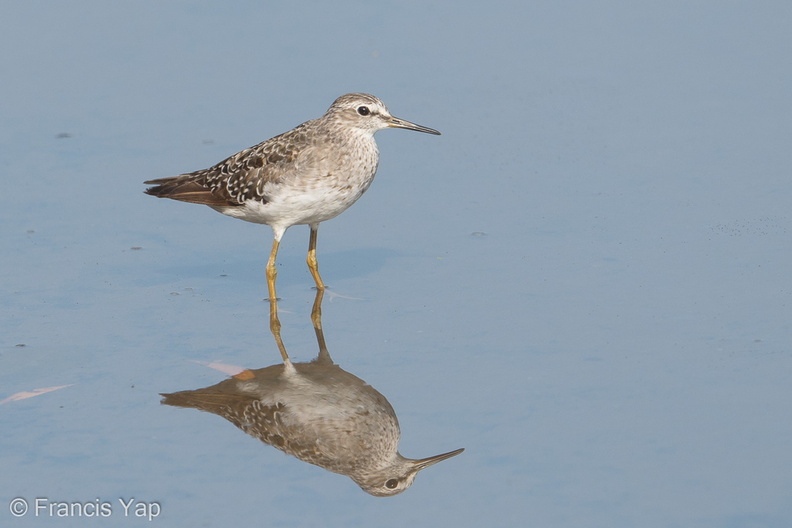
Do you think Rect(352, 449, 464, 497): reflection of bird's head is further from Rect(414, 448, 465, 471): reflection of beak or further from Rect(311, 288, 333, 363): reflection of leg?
Rect(311, 288, 333, 363): reflection of leg

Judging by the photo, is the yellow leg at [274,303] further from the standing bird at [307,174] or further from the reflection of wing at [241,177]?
the reflection of wing at [241,177]

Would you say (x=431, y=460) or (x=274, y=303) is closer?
(x=431, y=460)

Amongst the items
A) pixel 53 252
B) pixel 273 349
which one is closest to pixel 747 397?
pixel 273 349

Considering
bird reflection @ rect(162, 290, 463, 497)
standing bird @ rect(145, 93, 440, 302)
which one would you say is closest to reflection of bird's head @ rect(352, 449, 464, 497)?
bird reflection @ rect(162, 290, 463, 497)

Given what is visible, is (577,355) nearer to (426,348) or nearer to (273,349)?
(426,348)

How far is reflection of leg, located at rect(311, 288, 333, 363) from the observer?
9.24 metres

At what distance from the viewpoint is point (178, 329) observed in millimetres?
9570

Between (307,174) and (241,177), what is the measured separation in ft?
2.43

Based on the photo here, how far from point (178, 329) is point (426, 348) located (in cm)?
195

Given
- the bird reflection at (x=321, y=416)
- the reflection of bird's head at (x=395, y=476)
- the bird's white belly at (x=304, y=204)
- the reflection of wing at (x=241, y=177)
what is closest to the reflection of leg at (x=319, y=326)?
the bird reflection at (x=321, y=416)

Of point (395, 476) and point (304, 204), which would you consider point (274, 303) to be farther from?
point (395, 476)

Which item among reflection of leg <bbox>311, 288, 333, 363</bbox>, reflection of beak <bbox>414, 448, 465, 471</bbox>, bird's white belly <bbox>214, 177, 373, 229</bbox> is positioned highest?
bird's white belly <bbox>214, 177, 373, 229</bbox>

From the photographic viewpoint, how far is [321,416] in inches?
329

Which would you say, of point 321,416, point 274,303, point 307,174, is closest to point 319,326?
point 274,303
